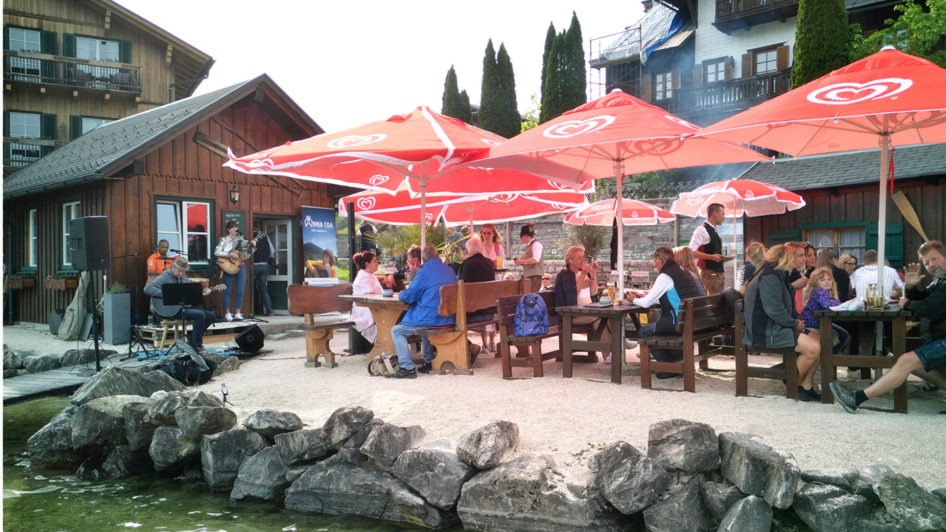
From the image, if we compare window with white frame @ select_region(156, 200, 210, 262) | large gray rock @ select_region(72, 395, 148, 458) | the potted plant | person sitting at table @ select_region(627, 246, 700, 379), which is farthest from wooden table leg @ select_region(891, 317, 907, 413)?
window with white frame @ select_region(156, 200, 210, 262)

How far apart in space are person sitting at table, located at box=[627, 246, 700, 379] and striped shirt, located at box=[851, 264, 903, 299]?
8.98ft

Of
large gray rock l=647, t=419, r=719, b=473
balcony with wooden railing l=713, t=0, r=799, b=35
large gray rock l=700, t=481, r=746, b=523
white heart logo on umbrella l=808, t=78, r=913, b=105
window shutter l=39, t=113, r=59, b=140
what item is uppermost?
balcony with wooden railing l=713, t=0, r=799, b=35

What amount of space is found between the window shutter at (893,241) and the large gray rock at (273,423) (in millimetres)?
11296

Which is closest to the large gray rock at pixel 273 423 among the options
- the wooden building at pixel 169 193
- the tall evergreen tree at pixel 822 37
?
the wooden building at pixel 169 193

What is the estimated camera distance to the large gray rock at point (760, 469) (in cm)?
370

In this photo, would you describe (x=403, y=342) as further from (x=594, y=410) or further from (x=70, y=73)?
(x=70, y=73)

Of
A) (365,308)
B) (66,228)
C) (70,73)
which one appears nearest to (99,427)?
(365,308)

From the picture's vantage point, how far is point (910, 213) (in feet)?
37.9

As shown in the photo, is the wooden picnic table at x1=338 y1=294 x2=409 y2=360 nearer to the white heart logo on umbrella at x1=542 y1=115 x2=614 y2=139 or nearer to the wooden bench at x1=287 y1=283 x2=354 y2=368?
the wooden bench at x1=287 y1=283 x2=354 y2=368

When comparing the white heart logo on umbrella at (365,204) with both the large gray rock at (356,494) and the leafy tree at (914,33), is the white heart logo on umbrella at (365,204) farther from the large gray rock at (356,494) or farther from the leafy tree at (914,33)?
the leafy tree at (914,33)

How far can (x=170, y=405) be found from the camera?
5629mm

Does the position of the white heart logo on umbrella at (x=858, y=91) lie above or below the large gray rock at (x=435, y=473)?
above

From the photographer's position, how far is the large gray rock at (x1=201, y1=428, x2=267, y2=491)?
5.16m

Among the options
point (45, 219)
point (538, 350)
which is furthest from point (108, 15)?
point (538, 350)
